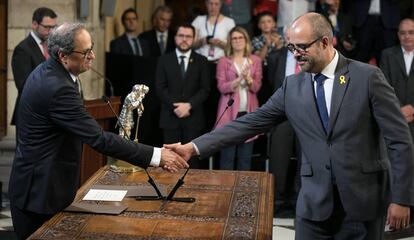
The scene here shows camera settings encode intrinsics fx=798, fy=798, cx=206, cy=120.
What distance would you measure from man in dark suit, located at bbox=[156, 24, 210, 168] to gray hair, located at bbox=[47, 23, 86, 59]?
349cm

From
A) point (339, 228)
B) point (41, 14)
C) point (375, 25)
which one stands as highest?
point (375, 25)

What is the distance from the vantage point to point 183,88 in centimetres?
741

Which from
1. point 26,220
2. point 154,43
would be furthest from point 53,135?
point 154,43

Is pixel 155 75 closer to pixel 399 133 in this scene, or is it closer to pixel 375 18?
pixel 375 18

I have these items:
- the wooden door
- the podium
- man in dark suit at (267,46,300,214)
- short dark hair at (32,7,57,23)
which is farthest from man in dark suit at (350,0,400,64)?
the wooden door

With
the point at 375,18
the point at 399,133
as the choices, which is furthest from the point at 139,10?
the point at 399,133

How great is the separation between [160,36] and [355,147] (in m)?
5.41

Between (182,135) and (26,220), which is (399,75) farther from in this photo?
(26,220)

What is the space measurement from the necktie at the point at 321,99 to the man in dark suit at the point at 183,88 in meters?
3.76

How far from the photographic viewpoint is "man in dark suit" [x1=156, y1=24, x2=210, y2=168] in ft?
24.2

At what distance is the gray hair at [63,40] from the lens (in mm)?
3820

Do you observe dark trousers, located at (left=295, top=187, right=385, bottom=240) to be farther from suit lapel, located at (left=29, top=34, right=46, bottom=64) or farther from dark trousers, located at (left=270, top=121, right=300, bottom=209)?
suit lapel, located at (left=29, top=34, right=46, bottom=64)

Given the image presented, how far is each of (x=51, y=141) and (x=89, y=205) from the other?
36 centimetres

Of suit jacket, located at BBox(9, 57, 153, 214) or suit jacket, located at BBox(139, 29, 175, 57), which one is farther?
suit jacket, located at BBox(139, 29, 175, 57)
